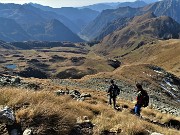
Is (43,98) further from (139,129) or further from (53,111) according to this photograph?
(139,129)

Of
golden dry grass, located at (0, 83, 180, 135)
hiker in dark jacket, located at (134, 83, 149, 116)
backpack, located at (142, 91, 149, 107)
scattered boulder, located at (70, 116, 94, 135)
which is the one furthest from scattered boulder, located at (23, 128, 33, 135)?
backpack, located at (142, 91, 149, 107)

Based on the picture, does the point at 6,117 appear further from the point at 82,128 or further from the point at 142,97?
the point at 142,97

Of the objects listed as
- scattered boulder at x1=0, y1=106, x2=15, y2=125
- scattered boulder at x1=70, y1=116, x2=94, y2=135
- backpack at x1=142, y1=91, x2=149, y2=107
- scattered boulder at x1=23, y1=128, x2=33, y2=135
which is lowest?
backpack at x1=142, y1=91, x2=149, y2=107

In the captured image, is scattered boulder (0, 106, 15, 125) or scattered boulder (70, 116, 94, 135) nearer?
scattered boulder (0, 106, 15, 125)

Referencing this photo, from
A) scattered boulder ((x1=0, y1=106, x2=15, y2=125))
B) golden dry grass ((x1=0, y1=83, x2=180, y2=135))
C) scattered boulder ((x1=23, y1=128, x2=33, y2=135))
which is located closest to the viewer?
scattered boulder ((x1=23, y1=128, x2=33, y2=135))

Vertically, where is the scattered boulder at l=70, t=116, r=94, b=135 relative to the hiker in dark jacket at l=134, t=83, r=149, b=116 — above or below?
above

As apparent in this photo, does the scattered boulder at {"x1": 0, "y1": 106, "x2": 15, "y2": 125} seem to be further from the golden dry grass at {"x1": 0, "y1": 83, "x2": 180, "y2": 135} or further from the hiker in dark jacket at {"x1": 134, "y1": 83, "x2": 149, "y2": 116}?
the hiker in dark jacket at {"x1": 134, "y1": 83, "x2": 149, "y2": 116}

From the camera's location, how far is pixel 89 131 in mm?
11469

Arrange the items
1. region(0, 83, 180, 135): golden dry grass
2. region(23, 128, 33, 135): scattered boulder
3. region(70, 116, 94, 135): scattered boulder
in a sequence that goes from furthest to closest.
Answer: region(70, 116, 94, 135): scattered boulder → region(0, 83, 180, 135): golden dry grass → region(23, 128, 33, 135): scattered boulder

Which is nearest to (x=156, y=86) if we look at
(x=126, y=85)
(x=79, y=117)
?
(x=126, y=85)

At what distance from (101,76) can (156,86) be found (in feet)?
36.8

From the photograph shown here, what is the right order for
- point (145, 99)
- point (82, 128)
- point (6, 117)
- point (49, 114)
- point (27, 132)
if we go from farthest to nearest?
point (145, 99)
point (82, 128)
point (49, 114)
point (6, 117)
point (27, 132)

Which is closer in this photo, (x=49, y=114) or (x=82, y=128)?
(x=49, y=114)

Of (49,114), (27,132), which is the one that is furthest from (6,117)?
(49,114)
